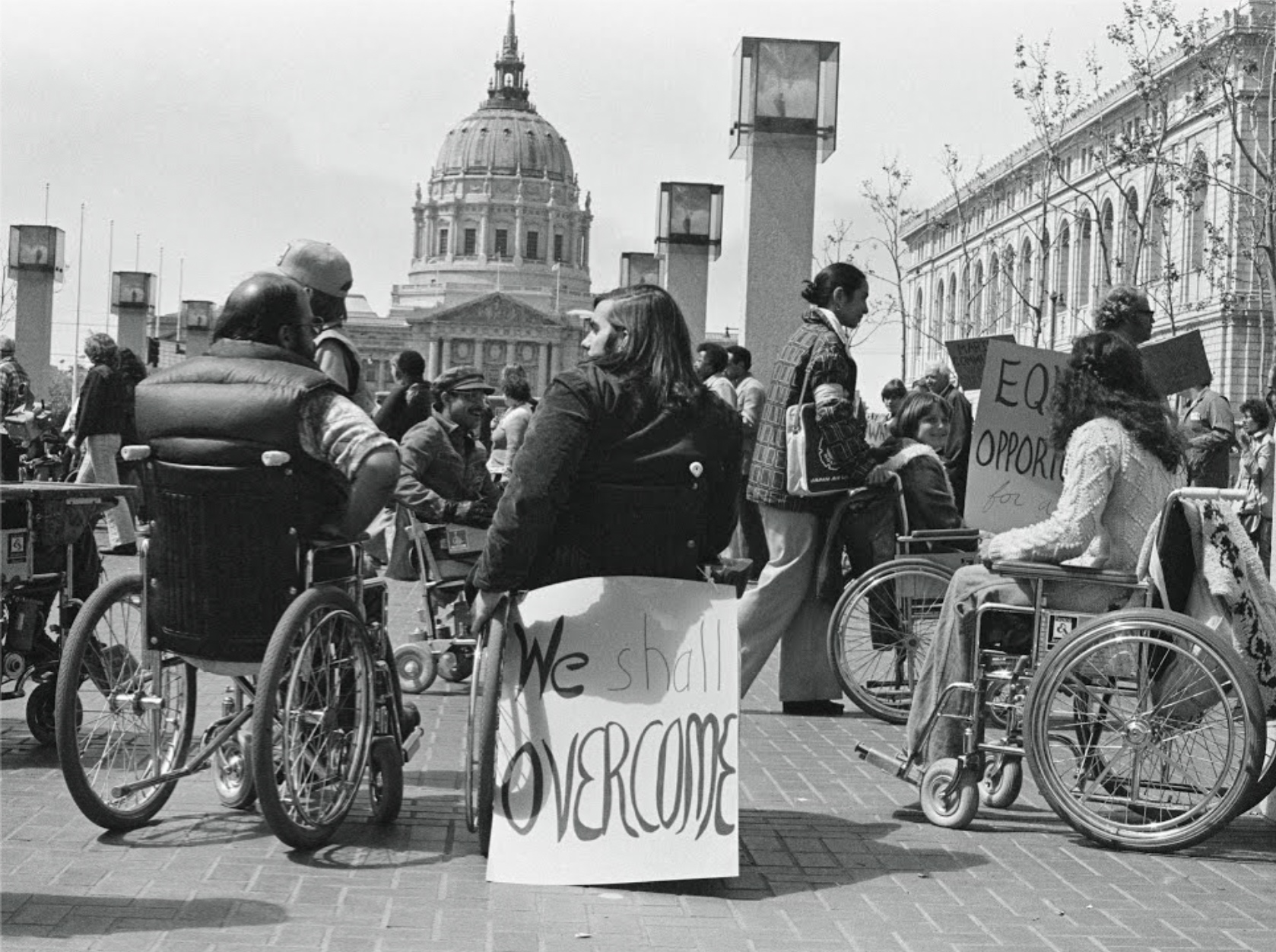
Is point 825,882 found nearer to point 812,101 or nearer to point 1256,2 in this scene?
point 812,101

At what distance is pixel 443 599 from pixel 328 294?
3170mm

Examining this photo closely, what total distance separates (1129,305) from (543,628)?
9.25ft

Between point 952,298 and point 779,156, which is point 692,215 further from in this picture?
point 952,298

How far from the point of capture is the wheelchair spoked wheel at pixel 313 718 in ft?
16.8

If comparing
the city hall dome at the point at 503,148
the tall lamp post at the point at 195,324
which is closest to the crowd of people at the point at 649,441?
the tall lamp post at the point at 195,324

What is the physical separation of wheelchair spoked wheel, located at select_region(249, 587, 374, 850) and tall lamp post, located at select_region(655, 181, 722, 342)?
1753cm

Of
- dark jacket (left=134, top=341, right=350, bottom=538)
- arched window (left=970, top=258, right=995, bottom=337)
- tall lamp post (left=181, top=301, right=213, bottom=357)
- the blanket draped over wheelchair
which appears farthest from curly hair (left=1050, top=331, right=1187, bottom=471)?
tall lamp post (left=181, top=301, right=213, bottom=357)

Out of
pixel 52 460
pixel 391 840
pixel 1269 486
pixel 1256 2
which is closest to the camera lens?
pixel 391 840

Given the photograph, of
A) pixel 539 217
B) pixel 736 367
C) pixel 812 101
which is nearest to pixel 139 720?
pixel 736 367

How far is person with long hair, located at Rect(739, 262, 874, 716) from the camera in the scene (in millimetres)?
8250

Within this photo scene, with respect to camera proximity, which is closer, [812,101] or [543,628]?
[543,628]

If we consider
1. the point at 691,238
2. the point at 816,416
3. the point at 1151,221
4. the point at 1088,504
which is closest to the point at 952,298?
the point at 1151,221

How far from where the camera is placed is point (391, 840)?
5.61m

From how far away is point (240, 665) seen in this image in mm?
5414
